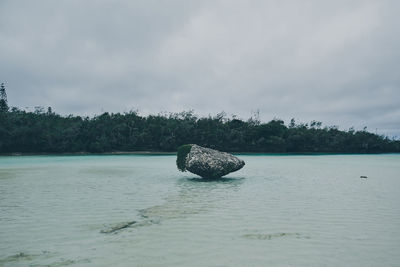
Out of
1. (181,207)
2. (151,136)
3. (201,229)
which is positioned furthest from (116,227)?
(151,136)

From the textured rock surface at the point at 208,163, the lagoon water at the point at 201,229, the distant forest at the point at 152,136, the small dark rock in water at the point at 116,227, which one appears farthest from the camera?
the distant forest at the point at 152,136

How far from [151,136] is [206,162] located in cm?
4488

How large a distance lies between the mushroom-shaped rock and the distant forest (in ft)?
139

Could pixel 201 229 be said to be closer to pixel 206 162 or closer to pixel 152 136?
pixel 206 162

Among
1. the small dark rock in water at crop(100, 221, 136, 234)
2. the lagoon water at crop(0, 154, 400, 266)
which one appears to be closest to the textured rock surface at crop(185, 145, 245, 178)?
the lagoon water at crop(0, 154, 400, 266)

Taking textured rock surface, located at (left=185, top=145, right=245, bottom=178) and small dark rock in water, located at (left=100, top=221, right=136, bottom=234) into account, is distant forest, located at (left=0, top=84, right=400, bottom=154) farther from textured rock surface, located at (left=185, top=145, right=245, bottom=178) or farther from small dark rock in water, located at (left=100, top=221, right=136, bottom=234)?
small dark rock in water, located at (left=100, top=221, right=136, bottom=234)

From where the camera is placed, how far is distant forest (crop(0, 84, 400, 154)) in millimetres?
53531

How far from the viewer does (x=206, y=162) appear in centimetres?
1455

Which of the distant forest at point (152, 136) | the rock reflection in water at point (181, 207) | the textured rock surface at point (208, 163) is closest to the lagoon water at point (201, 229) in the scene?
the rock reflection in water at point (181, 207)

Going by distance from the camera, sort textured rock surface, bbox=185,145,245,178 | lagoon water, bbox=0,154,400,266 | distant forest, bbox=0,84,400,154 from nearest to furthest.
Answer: lagoon water, bbox=0,154,400,266 < textured rock surface, bbox=185,145,245,178 < distant forest, bbox=0,84,400,154

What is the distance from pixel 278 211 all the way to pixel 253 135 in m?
54.2

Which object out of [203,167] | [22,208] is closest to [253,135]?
[203,167]

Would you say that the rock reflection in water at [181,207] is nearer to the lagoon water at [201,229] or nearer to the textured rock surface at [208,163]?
the lagoon water at [201,229]

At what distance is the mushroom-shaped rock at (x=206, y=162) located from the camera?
1459 centimetres
